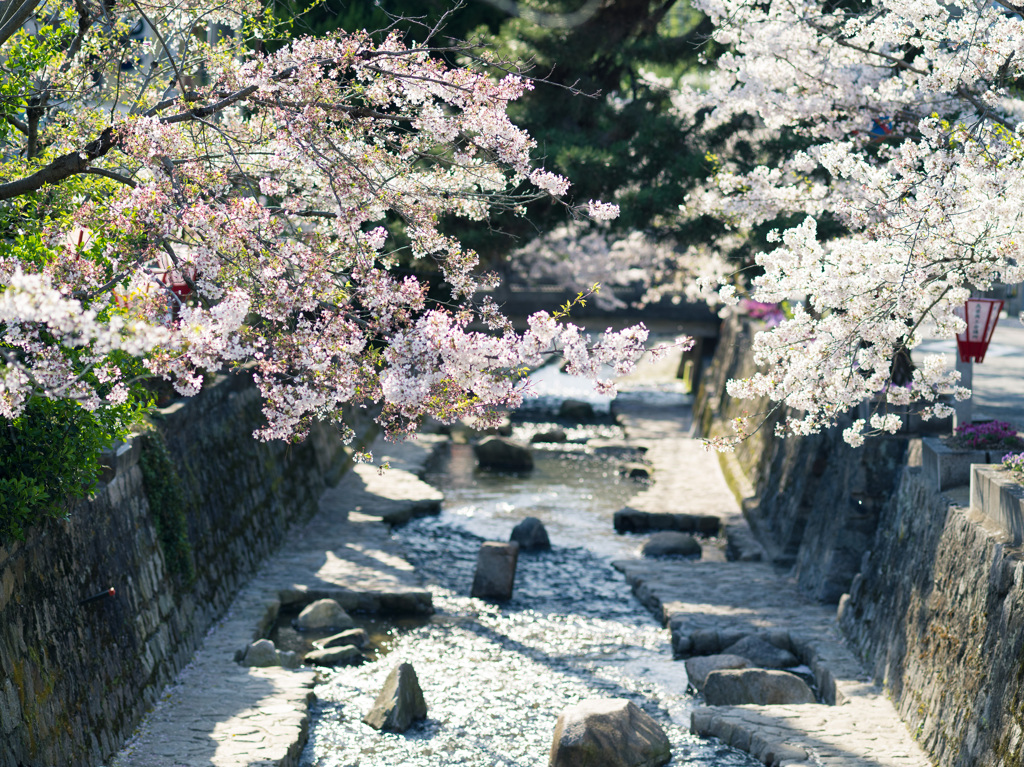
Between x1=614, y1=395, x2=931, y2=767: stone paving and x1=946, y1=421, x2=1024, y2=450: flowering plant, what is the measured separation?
8.54ft

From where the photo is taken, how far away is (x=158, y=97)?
29.2ft

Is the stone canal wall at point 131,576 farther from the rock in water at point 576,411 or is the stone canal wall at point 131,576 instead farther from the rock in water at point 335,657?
the rock in water at point 576,411

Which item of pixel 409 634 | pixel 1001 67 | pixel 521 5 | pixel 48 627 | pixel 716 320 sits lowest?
pixel 409 634

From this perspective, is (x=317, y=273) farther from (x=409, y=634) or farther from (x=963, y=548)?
(x=409, y=634)

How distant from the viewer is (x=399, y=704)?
10.2 m

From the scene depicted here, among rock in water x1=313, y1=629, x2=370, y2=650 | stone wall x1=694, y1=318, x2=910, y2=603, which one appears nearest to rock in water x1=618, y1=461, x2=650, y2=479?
stone wall x1=694, y1=318, x2=910, y2=603

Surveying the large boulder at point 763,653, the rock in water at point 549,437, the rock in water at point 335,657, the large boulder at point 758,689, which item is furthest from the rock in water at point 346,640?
the rock in water at point 549,437

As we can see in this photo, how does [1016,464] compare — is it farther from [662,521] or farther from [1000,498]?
[662,521]

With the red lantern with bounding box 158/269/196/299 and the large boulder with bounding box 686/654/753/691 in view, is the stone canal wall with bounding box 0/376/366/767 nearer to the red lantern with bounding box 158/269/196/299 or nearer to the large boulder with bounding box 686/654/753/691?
the red lantern with bounding box 158/269/196/299

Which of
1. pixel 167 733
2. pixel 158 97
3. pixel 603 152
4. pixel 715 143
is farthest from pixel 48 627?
pixel 715 143

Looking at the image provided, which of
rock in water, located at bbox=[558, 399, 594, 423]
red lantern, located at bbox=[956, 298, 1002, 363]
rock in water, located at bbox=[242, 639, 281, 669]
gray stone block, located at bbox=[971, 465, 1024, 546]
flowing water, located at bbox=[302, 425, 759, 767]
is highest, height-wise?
red lantern, located at bbox=[956, 298, 1002, 363]

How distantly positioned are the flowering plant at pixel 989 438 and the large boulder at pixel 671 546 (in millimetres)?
6737

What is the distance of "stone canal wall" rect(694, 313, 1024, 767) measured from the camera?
7953 millimetres

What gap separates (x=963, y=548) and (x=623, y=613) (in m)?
5.70
